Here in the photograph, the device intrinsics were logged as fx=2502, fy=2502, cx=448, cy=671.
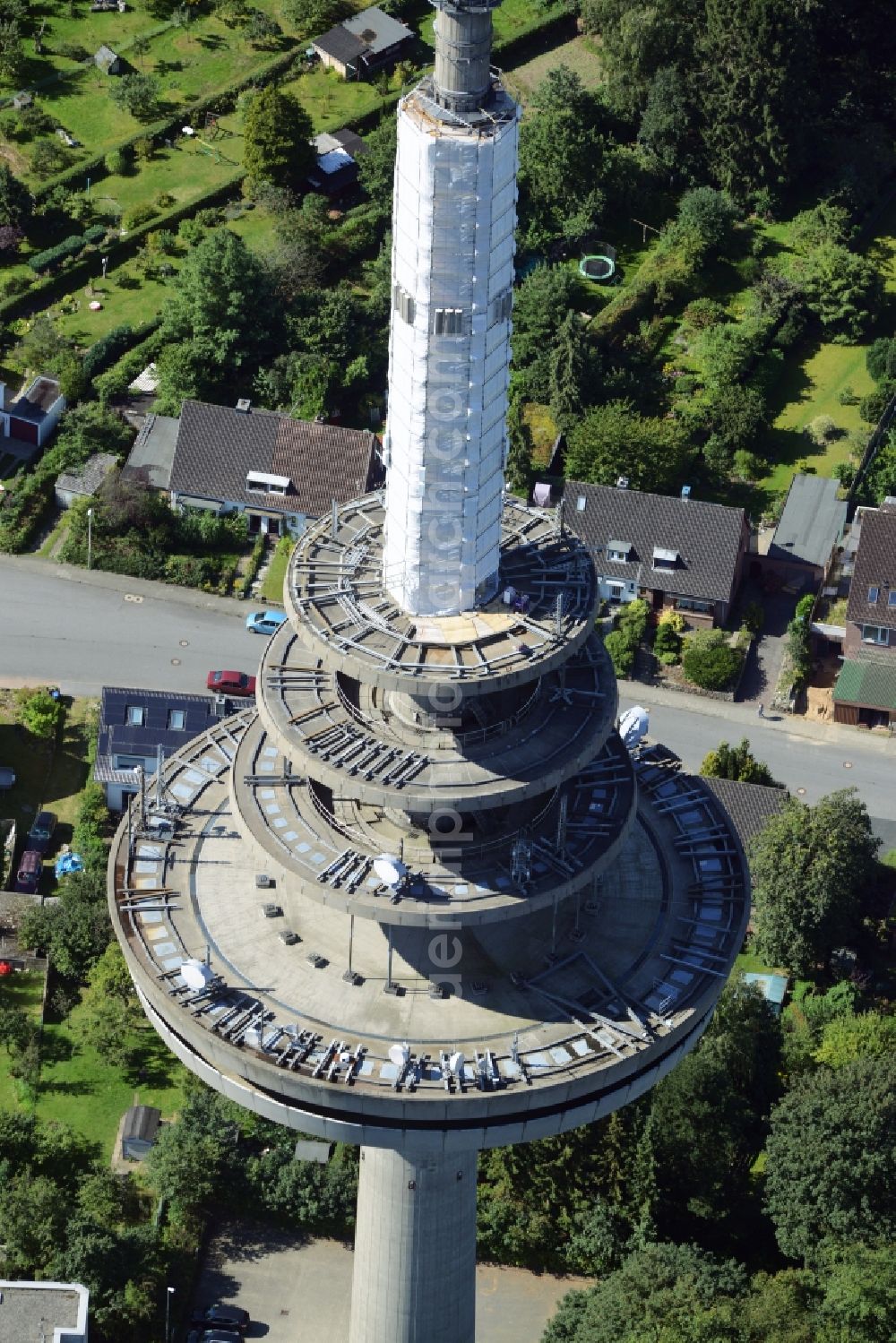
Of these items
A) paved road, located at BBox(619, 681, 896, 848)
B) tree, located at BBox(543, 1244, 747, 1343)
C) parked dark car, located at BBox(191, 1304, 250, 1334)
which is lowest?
parked dark car, located at BBox(191, 1304, 250, 1334)

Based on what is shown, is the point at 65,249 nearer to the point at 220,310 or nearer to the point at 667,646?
the point at 220,310

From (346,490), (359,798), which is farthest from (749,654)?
(359,798)

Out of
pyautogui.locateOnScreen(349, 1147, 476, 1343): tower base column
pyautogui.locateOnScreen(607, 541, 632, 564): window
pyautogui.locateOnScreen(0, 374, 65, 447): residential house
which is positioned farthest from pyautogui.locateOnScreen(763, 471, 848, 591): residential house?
pyautogui.locateOnScreen(349, 1147, 476, 1343): tower base column

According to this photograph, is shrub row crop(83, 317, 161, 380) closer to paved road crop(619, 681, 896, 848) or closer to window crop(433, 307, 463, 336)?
paved road crop(619, 681, 896, 848)

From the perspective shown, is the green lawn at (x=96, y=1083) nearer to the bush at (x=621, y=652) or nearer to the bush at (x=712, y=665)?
the bush at (x=621, y=652)

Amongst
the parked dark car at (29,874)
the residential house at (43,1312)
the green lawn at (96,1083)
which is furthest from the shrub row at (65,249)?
the residential house at (43,1312)

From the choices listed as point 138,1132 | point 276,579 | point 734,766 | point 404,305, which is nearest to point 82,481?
point 276,579
